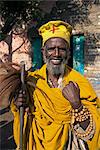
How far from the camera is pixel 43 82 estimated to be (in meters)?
3.34

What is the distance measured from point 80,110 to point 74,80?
0.33 metres

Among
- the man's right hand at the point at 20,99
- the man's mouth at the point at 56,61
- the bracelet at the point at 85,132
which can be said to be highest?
the man's mouth at the point at 56,61

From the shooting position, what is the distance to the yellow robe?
10.4 ft

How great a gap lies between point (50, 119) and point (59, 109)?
0.31ft

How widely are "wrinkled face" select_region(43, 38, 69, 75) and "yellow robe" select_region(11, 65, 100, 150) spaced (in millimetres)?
140

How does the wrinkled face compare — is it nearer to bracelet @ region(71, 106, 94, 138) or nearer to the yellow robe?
the yellow robe

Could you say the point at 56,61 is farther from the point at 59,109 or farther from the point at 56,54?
the point at 59,109

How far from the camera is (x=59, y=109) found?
3.18 m

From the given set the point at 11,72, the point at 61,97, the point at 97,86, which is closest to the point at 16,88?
the point at 11,72

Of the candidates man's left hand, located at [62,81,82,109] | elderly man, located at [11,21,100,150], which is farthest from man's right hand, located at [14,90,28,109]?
man's left hand, located at [62,81,82,109]

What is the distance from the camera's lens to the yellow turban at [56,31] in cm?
331

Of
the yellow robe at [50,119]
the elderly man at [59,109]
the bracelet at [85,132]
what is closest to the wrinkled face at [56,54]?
the elderly man at [59,109]

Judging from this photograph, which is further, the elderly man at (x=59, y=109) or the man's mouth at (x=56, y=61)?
the man's mouth at (x=56, y=61)

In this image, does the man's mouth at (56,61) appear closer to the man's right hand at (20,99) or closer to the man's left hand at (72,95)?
the man's left hand at (72,95)
